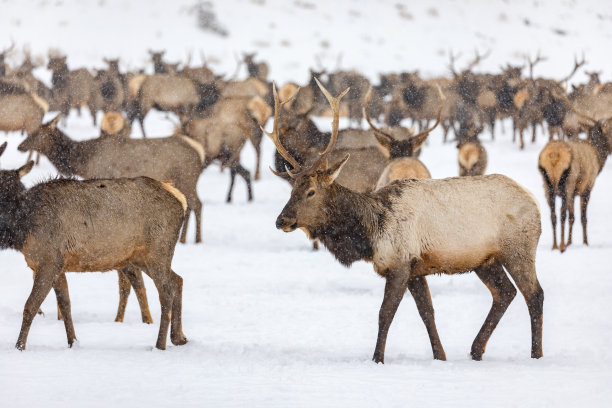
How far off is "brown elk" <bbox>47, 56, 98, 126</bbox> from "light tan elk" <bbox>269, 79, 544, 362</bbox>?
59.3 ft

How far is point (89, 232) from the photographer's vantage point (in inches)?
239

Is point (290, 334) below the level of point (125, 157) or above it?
above

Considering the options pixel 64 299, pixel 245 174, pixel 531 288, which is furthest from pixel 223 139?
pixel 531 288

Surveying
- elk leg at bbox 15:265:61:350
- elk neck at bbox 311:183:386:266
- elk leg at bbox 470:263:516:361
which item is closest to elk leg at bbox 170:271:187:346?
elk leg at bbox 15:265:61:350

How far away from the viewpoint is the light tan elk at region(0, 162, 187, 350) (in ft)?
19.6

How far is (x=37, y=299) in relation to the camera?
232 inches

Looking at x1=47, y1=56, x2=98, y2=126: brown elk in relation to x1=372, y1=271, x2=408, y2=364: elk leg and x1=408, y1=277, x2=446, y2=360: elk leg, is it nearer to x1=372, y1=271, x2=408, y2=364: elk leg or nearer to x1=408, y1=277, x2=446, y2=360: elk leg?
x1=408, y1=277, x2=446, y2=360: elk leg

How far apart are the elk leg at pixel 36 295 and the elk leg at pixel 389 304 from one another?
218 centimetres

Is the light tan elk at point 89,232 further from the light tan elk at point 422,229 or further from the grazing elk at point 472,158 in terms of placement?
the grazing elk at point 472,158

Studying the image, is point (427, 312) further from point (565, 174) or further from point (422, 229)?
point (565, 174)

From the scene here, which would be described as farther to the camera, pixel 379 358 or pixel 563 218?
pixel 563 218

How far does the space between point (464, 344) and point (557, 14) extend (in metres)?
52.7

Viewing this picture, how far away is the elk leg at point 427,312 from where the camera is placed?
592 centimetres

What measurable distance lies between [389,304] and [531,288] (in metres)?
1.02
